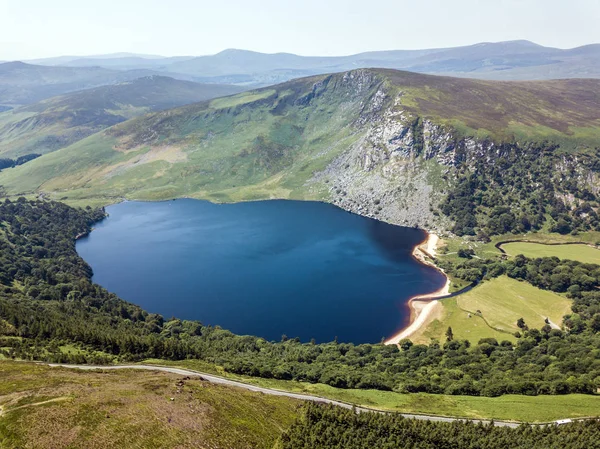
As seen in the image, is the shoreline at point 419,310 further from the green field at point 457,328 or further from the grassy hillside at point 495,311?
the grassy hillside at point 495,311

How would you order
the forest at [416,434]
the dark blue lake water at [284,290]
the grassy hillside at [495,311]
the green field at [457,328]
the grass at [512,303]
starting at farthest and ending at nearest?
1. the grass at [512,303]
2. the dark blue lake water at [284,290]
3. the grassy hillside at [495,311]
4. the green field at [457,328]
5. the forest at [416,434]

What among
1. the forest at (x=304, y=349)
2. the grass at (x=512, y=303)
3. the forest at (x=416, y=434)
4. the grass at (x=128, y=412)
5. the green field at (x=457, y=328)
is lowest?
the green field at (x=457, y=328)

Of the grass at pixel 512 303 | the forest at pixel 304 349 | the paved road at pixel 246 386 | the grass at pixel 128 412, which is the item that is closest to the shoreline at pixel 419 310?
the grass at pixel 512 303

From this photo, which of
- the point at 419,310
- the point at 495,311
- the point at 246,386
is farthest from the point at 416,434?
the point at 495,311

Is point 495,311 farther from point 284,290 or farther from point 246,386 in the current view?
point 246,386

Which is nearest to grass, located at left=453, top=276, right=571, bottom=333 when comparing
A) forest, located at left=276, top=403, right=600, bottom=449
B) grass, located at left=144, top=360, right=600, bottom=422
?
grass, located at left=144, top=360, right=600, bottom=422

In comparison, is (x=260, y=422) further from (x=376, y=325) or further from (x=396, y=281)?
(x=396, y=281)

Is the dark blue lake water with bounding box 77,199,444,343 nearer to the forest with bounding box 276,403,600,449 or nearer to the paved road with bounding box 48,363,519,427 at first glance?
the paved road with bounding box 48,363,519,427

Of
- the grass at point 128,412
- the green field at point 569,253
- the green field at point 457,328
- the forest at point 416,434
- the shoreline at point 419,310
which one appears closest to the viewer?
the grass at point 128,412
